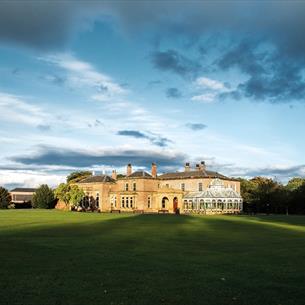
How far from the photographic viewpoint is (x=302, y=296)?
999 cm

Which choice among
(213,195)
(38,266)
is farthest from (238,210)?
(38,266)

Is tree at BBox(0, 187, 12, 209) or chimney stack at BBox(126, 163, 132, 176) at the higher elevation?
chimney stack at BBox(126, 163, 132, 176)

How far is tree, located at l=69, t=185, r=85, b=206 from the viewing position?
83.7 meters

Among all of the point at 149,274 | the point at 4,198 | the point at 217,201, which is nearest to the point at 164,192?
the point at 217,201

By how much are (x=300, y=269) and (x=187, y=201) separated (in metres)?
70.8

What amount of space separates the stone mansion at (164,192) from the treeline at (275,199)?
10.8 feet

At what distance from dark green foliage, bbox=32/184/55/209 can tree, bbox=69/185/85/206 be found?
9644 millimetres

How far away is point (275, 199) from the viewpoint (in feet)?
252

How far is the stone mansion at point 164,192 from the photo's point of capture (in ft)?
260

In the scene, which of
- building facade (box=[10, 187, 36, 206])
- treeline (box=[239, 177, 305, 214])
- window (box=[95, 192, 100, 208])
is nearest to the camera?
treeline (box=[239, 177, 305, 214])

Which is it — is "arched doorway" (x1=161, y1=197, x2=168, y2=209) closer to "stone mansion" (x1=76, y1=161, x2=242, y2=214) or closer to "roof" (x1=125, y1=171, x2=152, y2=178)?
"stone mansion" (x1=76, y1=161, x2=242, y2=214)

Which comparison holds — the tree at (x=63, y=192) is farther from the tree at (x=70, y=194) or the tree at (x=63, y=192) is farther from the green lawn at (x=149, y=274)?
the green lawn at (x=149, y=274)

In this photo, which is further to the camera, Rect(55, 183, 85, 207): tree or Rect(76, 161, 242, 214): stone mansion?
Rect(55, 183, 85, 207): tree

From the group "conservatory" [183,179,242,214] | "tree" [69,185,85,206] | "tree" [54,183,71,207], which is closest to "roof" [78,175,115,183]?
"tree" [69,185,85,206]
